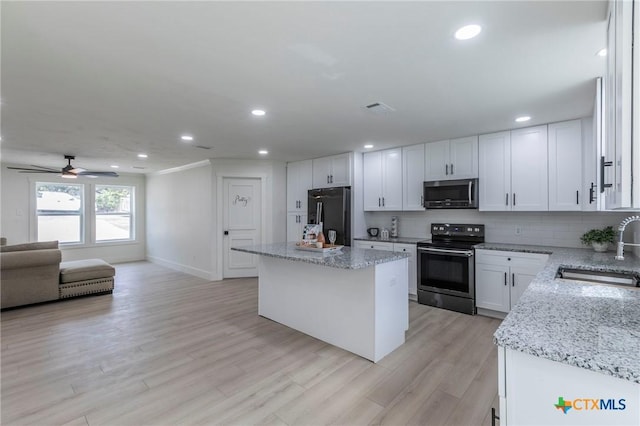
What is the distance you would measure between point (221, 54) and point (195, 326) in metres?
Result: 3.01

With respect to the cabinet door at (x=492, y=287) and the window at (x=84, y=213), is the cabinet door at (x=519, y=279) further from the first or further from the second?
the window at (x=84, y=213)

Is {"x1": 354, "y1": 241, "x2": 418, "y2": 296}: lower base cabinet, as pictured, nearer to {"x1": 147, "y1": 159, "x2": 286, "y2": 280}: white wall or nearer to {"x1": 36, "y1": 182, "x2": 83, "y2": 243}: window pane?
{"x1": 147, "y1": 159, "x2": 286, "y2": 280}: white wall

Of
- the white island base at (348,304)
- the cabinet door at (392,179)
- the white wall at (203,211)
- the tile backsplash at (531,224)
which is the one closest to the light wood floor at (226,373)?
the white island base at (348,304)

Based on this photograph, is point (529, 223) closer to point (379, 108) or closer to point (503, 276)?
point (503, 276)

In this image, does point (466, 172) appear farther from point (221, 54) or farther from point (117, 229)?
point (117, 229)

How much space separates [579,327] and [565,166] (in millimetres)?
3148

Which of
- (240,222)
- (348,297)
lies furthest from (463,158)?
(240,222)

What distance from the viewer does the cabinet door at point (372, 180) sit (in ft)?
17.1

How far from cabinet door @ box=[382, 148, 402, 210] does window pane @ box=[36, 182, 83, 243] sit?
24.4 ft

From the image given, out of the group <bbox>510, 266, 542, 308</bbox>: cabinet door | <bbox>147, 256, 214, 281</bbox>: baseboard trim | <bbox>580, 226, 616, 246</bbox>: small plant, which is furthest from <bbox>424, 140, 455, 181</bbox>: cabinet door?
<bbox>147, 256, 214, 281</bbox>: baseboard trim

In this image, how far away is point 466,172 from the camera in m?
4.29

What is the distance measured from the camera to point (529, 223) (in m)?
4.11

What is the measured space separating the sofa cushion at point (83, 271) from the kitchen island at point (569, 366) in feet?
19.0

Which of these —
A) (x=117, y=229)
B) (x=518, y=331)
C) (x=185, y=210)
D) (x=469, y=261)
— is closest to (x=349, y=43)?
(x=518, y=331)
